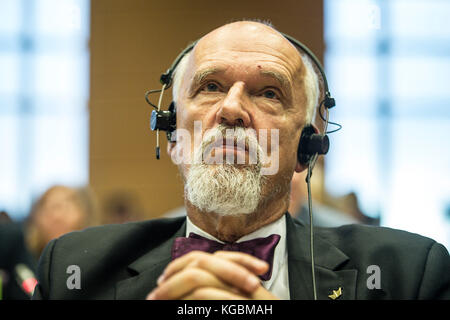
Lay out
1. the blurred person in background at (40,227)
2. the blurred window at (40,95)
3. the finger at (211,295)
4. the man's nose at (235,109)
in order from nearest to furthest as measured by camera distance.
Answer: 1. the finger at (211,295)
2. the man's nose at (235,109)
3. the blurred person in background at (40,227)
4. the blurred window at (40,95)

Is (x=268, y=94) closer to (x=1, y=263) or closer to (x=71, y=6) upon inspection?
(x=1, y=263)

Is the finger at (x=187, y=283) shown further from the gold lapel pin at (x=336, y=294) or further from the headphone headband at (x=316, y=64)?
the headphone headband at (x=316, y=64)

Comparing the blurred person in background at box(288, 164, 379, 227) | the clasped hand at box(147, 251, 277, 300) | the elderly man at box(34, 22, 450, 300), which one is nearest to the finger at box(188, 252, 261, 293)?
the clasped hand at box(147, 251, 277, 300)

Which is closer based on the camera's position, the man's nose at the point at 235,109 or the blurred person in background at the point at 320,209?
the man's nose at the point at 235,109

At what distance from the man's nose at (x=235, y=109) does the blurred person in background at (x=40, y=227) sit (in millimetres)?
1547

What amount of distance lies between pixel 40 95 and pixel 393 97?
442 cm

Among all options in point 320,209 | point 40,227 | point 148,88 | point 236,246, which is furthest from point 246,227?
point 148,88

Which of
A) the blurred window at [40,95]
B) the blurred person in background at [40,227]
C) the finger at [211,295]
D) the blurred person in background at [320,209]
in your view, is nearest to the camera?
the finger at [211,295]

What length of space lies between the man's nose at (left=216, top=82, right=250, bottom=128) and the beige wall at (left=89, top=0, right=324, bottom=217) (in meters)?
3.40

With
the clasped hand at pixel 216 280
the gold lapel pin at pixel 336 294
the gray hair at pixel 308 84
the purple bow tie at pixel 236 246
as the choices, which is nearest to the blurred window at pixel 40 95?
the gray hair at pixel 308 84

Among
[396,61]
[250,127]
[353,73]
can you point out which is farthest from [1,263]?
[396,61]

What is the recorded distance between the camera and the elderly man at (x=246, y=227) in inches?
56.9

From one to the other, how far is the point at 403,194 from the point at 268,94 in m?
4.82

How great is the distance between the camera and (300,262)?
1536mm
